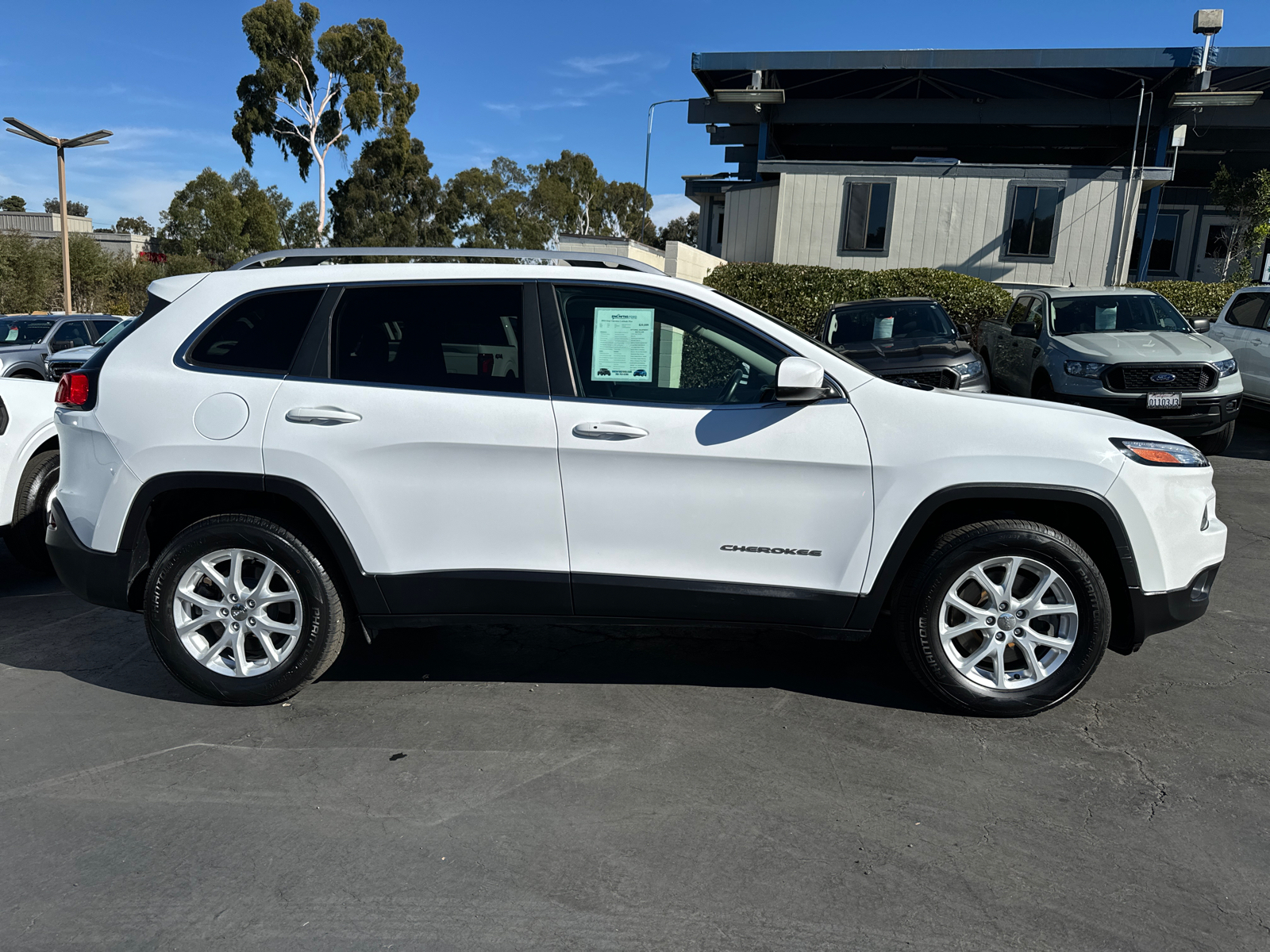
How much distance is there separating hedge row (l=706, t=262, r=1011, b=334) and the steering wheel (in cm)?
1266

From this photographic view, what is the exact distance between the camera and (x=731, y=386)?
12.2ft

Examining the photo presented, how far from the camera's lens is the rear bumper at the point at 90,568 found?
3875 millimetres

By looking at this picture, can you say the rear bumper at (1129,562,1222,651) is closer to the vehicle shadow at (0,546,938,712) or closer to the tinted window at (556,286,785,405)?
the vehicle shadow at (0,546,938,712)

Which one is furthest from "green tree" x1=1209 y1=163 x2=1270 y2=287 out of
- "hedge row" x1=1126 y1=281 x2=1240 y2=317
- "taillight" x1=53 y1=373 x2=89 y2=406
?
"taillight" x1=53 y1=373 x2=89 y2=406

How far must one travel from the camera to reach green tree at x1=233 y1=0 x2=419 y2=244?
3975 cm

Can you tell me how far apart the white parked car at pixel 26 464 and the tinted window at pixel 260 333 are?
2.56m

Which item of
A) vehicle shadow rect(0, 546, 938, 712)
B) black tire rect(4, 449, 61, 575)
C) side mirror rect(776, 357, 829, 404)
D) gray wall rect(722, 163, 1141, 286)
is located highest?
gray wall rect(722, 163, 1141, 286)

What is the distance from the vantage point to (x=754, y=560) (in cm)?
369

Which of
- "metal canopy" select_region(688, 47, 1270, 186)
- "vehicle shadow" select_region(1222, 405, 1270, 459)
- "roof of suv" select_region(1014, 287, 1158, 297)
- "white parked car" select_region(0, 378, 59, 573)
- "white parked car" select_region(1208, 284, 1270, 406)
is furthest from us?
"metal canopy" select_region(688, 47, 1270, 186)

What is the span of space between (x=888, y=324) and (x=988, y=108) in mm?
17505

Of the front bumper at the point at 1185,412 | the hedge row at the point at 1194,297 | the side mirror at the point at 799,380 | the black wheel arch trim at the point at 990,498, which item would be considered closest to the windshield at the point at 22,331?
the front bumper at the point at 1185,412

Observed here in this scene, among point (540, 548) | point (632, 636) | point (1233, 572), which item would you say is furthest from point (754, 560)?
point (1233, 572)

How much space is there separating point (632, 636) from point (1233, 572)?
4.04m

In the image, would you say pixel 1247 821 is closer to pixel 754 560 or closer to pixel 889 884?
pixel 889 884
